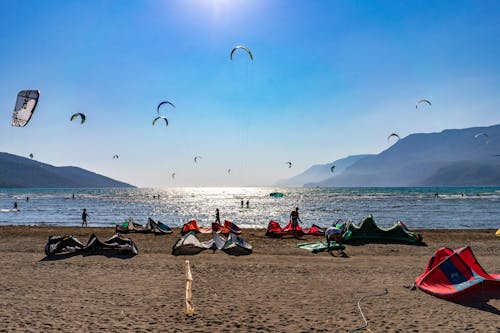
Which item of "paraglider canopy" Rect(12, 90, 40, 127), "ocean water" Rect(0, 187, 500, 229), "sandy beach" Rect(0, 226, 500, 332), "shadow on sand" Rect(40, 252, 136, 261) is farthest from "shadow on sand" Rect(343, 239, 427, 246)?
"paraglider canopy" Rect(12, 90, 40, 127)

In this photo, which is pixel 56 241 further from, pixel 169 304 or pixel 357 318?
pixel 357 318

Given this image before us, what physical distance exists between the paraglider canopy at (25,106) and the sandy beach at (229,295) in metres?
5.59

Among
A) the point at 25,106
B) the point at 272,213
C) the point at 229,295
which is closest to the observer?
the point at 229,295

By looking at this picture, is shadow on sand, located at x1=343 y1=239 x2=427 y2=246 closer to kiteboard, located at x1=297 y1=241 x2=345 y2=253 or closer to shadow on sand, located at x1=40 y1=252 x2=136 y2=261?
kiteboard, located at x1=297 y1=241 x2=345 y2=253

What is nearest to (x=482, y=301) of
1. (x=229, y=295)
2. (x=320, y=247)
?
(x=229, y=295)

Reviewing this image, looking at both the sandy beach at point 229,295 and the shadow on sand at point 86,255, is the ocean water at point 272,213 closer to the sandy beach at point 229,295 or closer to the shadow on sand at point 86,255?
the shadow on sand at point 86,255

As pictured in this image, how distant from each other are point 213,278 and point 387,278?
6134mm

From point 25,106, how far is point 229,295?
9.91 meters

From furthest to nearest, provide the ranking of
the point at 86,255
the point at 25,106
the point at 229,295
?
the point at 86,255 < the point at 25,106 < the point at 229,295

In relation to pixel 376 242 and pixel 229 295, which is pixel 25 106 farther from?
pixel 376 242

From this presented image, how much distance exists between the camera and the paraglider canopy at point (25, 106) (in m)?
12.5

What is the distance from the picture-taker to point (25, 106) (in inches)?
502

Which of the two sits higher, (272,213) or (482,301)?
(482,301)

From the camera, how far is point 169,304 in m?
9.39
